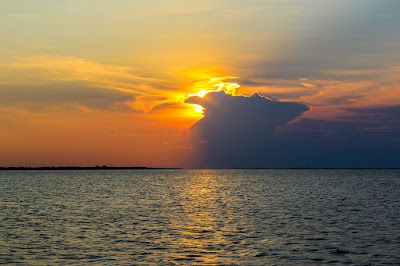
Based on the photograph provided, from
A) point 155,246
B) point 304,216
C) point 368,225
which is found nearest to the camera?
point 155,246

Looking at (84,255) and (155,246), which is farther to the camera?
(155,246)

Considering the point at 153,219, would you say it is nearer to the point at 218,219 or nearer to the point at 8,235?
the point at 218,219

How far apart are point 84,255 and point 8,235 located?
44.5 feet

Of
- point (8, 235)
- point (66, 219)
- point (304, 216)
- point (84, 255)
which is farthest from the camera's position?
point (304, 216)

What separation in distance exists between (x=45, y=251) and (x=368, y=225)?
36792 millimetres

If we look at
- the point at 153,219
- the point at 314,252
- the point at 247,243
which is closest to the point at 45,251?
the point at 247,243

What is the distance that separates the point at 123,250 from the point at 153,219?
81.1ft

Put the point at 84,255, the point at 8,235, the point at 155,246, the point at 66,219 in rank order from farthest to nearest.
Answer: the point at 66,219 < the point at 8,235 < the point at 155,246 < the point at 84,255

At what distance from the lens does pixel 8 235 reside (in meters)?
50.9

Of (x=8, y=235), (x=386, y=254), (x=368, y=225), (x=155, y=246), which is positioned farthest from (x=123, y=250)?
(x=368, y=225)

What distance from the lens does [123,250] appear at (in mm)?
43062

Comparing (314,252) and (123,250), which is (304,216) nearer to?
(314,252)

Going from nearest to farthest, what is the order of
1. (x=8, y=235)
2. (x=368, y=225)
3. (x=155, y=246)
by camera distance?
(x=155, y=246), (x=8, y=235), (x=368, y=225)

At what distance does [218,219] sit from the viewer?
6781cm
